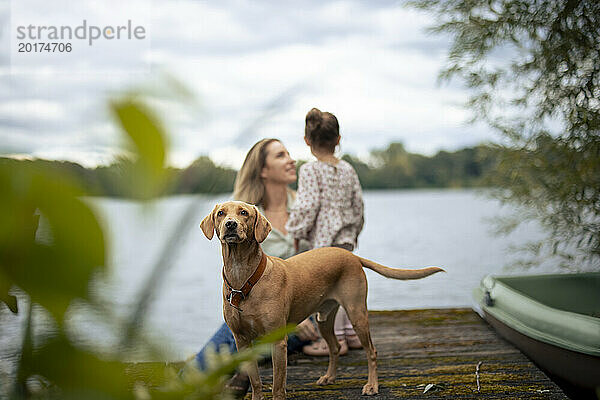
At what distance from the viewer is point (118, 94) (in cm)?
36

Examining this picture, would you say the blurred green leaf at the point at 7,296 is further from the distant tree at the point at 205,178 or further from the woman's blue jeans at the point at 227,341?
the woman's blue jeans at the point at 227,341

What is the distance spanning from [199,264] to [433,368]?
10922 mm

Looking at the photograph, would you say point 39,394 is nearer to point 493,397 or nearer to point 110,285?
point 110,285

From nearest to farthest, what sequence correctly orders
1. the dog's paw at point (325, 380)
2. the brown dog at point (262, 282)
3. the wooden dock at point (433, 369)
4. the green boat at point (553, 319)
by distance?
the brown dog at point (262, 282) → the wooden dock at point (433, 369) → the green boat at point (553, 319) → the dog's paw at point (325, 380)

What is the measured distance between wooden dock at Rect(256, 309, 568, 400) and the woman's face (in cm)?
133

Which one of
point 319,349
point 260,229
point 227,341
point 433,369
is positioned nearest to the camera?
point 260,229

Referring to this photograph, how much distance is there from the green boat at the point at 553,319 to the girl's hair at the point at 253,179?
6.95ft

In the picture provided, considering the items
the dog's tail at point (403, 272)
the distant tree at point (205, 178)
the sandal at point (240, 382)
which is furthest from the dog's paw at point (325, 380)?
the distant tree at point (205, 178)

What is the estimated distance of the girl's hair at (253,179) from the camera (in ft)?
13.2

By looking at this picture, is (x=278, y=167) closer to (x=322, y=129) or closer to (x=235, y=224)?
(x=322, y=129)

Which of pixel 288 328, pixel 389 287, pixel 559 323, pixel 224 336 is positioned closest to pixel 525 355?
pixel 559 323

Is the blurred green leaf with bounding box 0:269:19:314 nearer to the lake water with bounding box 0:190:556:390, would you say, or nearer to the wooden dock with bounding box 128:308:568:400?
the lake water with bounding box 0:190:556:390

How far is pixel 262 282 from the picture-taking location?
261 cm

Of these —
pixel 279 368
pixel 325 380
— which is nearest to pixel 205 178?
pixel 279 368
